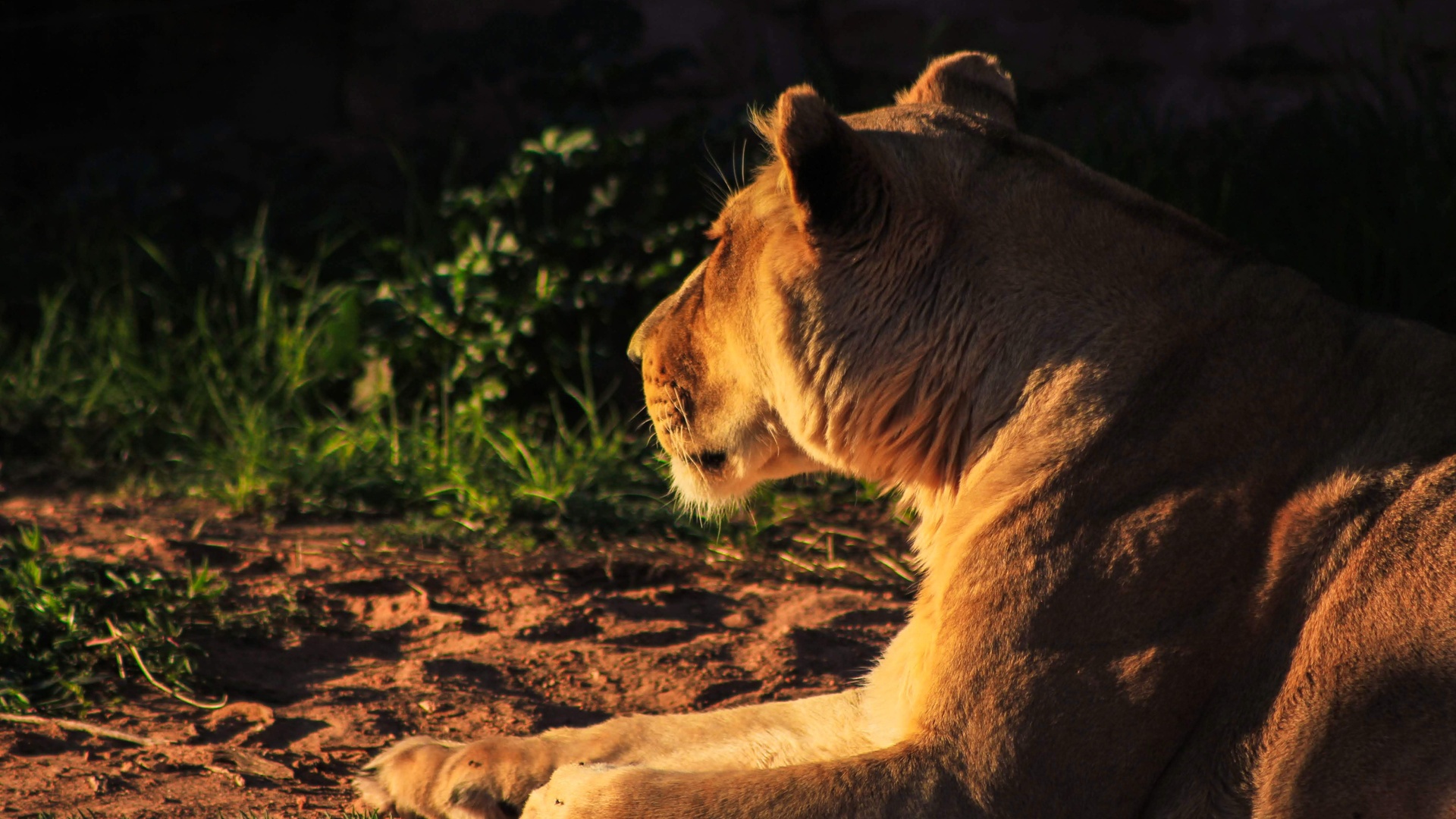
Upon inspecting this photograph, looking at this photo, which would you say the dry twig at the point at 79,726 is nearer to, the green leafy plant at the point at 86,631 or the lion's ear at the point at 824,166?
the green leafy plant at the point at 86,631

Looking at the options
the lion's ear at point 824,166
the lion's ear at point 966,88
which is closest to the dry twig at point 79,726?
the lion's ear at point 824,166

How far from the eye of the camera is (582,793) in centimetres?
243

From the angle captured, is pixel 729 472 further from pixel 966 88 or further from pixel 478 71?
pixel 478 71

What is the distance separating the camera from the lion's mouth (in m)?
3.02

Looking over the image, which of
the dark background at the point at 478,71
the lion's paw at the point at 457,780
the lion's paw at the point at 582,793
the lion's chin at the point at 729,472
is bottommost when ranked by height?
the lion's paw at the point at 457,780

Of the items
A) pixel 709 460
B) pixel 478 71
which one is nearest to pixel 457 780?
pixel 709 460

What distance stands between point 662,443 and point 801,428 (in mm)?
457

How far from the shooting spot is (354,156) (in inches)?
270

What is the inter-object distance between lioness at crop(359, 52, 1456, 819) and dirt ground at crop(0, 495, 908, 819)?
0.37 metres

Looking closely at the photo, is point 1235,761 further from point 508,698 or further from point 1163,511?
point 508,698

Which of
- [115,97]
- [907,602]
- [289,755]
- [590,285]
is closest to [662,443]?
[289,755]

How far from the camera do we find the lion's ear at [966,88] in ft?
10.3

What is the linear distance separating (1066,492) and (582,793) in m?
0.91

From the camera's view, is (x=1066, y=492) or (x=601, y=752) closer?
(x=1066, y=492)
